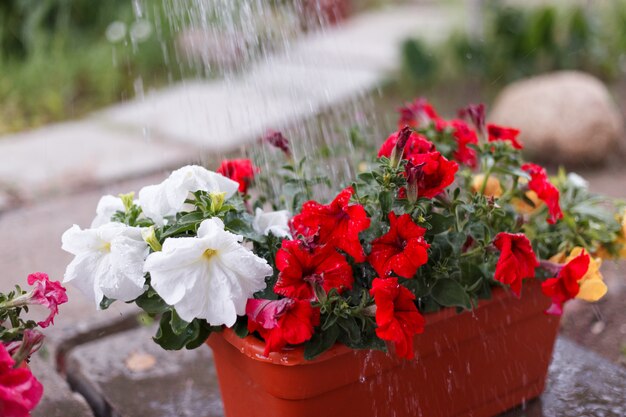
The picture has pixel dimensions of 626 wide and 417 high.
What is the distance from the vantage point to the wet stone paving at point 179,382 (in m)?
1.65

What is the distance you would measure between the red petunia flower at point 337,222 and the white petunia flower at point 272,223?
0.48 ft

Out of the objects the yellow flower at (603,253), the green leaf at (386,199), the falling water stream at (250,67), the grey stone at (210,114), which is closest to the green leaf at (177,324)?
the green leaf at (386,199)

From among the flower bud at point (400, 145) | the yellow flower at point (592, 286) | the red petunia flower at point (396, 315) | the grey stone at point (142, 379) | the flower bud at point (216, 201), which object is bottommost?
the grey stone at point (142, 379)

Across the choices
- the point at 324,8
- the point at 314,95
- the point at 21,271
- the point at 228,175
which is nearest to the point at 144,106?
the point at 314,95

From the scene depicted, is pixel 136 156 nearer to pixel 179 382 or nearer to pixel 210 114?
pixel 210 114

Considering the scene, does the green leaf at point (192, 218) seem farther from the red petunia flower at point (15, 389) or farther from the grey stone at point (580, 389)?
the grey stone at point (580, 389)

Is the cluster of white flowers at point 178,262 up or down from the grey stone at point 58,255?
up

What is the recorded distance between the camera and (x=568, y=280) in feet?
4.48

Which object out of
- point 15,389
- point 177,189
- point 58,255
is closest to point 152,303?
point 177,189

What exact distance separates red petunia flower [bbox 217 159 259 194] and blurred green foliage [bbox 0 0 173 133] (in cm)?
313

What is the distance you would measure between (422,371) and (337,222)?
34 cm

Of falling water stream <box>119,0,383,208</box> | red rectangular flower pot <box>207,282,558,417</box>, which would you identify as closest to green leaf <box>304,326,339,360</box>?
red rectangular flower pot <box>207,282,558,417</box>

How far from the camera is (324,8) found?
6.28 meters

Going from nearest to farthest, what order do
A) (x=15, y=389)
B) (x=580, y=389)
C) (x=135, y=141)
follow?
(x=15, y=389) → (x=580, y=389) → (x=135, y=141)
